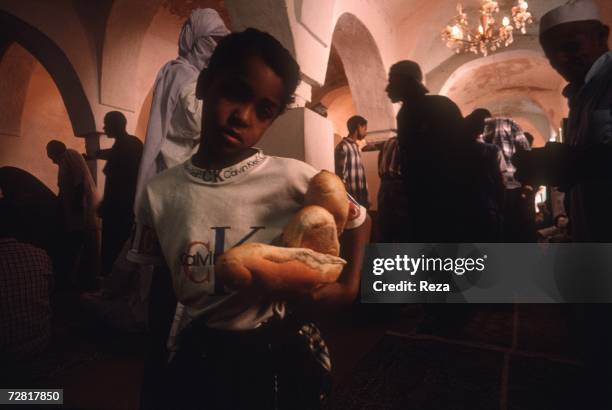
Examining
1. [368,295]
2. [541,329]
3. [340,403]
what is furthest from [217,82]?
[541,329]

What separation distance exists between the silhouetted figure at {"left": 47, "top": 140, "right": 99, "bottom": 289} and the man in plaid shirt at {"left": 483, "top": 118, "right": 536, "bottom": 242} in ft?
12.6

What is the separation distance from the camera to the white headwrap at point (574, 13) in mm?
983

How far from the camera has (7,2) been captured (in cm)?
238

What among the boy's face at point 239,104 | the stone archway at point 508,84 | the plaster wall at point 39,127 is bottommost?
the boy's face at point 239,104

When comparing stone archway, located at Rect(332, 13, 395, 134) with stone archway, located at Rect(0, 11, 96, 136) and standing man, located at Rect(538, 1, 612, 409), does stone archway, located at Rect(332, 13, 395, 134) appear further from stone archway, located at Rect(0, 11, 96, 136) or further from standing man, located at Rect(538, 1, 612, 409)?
standing man, located at Rect(538, 1, 612, 409)

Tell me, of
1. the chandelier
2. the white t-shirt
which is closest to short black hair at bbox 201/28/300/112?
the white t-shirt

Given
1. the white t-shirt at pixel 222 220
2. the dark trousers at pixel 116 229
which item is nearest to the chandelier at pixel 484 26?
the dark trousers at pixel 116 229

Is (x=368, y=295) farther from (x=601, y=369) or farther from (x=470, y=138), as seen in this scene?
(x=470, y=138)

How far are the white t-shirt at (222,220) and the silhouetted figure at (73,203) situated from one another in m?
2.71

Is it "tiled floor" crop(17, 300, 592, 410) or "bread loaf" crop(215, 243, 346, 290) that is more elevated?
"bread loaf" crop(215, 243, 346, 290)

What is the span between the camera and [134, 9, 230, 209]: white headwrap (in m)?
1.26

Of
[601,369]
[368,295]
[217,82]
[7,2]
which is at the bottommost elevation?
[601,369]

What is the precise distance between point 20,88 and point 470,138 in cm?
606

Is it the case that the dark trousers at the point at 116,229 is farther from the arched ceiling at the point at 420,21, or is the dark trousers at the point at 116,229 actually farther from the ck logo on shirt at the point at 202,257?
the arched ceiling at the point at 420,21
